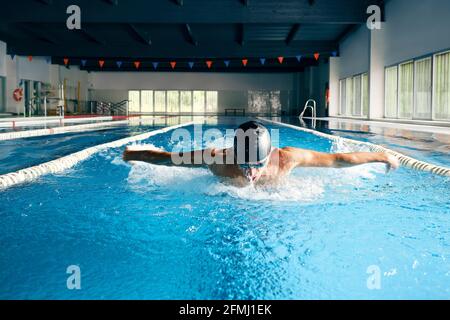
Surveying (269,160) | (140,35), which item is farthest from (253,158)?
(140,35)

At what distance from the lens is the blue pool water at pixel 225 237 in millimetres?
1840

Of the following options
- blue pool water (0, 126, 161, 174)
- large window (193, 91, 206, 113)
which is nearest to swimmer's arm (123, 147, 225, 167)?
blue pool water (0, 126, 161, 174)

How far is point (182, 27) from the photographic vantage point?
1622 centimetres

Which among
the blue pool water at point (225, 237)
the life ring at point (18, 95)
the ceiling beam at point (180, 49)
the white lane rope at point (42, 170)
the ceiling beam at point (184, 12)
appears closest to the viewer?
the blue pool water at point (225, 237)

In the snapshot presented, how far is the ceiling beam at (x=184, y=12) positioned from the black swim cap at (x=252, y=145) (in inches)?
407

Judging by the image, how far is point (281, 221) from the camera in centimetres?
286

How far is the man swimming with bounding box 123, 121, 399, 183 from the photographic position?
2.90 m

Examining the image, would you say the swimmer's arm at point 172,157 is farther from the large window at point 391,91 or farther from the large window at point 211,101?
the large window at point 211,101

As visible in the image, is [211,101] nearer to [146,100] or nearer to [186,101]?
[186,101]

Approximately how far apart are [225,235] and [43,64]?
2335 centimetres

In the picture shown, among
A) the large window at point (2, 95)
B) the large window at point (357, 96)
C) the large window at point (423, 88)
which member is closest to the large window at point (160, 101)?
the large window at point (2, 95)

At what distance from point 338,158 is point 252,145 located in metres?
0.84

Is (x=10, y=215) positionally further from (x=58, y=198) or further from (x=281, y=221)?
(x=281, y=221)

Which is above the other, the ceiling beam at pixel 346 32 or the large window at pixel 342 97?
the ceiling beam at pixel 346 32
